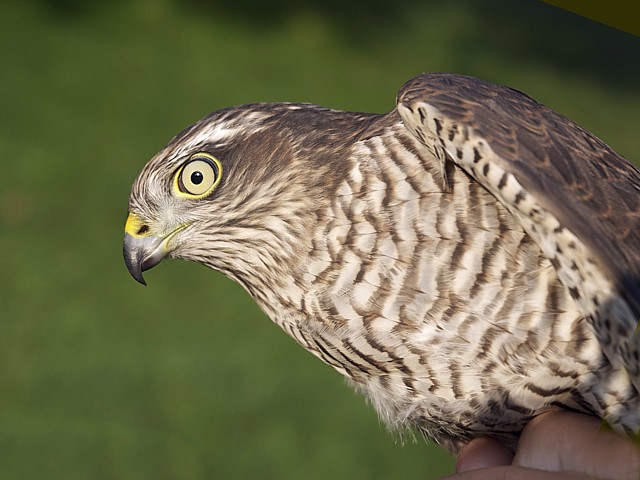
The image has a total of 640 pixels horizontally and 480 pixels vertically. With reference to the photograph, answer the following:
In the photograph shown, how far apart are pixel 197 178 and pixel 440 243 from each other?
2.68ft

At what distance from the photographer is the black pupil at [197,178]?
8.02 ft

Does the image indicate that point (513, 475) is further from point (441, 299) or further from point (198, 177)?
point (198, 177)

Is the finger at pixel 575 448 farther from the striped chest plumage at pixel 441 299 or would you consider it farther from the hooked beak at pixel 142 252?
the hooked beak at pixel 142 252

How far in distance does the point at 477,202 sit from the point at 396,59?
843 centimetres

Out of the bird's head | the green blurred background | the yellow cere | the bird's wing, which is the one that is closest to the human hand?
the bird's wing

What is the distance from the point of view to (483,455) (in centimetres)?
247

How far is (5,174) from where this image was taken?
297 inches

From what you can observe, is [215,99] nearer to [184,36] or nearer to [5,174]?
[184,36]

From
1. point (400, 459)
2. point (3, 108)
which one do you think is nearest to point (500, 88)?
point (400, 459)

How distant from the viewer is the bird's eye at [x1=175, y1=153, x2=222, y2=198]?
2438mm

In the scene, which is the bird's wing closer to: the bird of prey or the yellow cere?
the bird of prey

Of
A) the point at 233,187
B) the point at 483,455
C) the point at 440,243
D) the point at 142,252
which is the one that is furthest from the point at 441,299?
the point at 142,252

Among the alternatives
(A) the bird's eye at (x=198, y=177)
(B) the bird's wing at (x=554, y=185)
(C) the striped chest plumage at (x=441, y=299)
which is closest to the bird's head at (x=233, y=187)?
(A) the bird's eye at (x=198, y=177)

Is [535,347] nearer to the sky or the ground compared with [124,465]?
nearer to the sky
